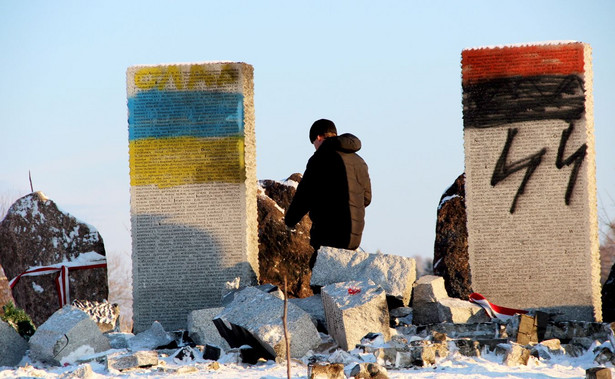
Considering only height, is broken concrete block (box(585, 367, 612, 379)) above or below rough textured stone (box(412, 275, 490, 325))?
below

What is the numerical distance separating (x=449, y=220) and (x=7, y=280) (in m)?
5.14

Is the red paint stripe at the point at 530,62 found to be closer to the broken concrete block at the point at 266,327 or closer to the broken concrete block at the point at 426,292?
the broken concrete block at the point at 426,292

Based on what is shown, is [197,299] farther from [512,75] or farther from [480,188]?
[512,75]

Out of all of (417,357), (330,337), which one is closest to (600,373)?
(417,357)

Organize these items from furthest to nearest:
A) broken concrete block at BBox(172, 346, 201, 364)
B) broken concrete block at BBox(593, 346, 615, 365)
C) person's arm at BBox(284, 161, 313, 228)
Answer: person's arm at BBox(284, 161, 313, 228), broken concrete block at BBox(172, 346, 201, 364), broken concrete block at BBox(593, 346, 615, 365)

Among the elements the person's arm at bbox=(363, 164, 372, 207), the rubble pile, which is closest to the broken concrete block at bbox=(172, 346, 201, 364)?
the rubble pile

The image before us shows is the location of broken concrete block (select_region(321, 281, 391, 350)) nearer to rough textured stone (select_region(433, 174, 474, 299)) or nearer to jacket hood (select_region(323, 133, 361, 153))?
jacket hood (select_region(323, 133, 361, 153))

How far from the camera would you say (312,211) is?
30.3 ft

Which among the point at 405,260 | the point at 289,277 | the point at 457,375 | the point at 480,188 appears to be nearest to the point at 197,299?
the point at 289,277

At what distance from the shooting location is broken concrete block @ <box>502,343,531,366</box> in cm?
709

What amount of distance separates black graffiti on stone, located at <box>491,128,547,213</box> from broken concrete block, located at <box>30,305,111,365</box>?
166 inches

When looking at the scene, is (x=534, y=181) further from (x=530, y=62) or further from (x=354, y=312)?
(x=354, y=312)

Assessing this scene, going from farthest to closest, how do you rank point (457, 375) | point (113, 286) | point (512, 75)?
1. point (113, 286)
2. point (512, 75)
3. point (457, 375)

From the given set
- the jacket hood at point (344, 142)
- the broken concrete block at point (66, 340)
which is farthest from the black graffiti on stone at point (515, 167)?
the broken concrete block at point (66, 340)
